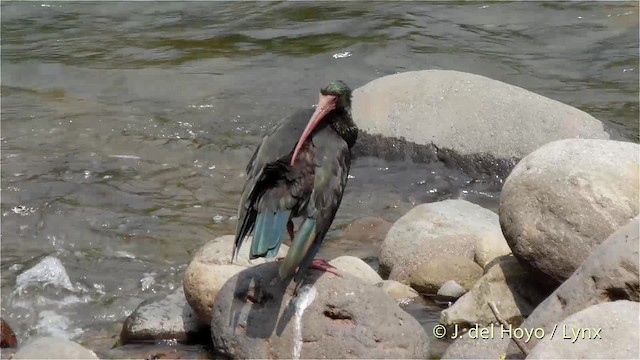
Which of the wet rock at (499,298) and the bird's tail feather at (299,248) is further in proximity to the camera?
the wet rock at (499,298)

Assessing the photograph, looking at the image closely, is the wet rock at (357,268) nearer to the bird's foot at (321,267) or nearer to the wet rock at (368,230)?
the bird's foot at (321,267)

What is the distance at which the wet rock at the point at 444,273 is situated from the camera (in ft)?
19.9

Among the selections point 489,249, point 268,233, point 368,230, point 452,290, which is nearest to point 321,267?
point 268,233

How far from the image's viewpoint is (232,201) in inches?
319

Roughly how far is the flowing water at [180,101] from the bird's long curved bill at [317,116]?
4.31 feet

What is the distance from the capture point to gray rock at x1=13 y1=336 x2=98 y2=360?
4.76 meters

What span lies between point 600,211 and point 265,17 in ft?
31.1

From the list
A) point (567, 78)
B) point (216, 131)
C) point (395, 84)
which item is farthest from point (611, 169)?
point (567, 78)

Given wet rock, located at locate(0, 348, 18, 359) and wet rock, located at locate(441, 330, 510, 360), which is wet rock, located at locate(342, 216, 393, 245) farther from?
wet rock, located at locate(0, 348, 18, 359)

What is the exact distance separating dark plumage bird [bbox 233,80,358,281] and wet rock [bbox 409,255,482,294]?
1188mm

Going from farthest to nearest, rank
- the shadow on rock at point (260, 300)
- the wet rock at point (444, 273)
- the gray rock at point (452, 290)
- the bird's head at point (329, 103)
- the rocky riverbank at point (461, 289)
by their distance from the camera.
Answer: the wet rock at point (444, 273) < the gray rock at point (452, 290) < the bird's head at point (329, 103) < the shadow on rock at point (260, 300) < the rocky riverbank at point (461, 289)

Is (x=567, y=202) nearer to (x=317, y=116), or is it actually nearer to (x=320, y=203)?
(x=320, y=203)

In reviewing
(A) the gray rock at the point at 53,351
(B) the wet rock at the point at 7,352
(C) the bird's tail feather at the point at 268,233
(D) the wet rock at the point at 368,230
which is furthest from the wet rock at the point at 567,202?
(B) the wet rock at the point at 7,352

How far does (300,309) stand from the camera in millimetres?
4883
